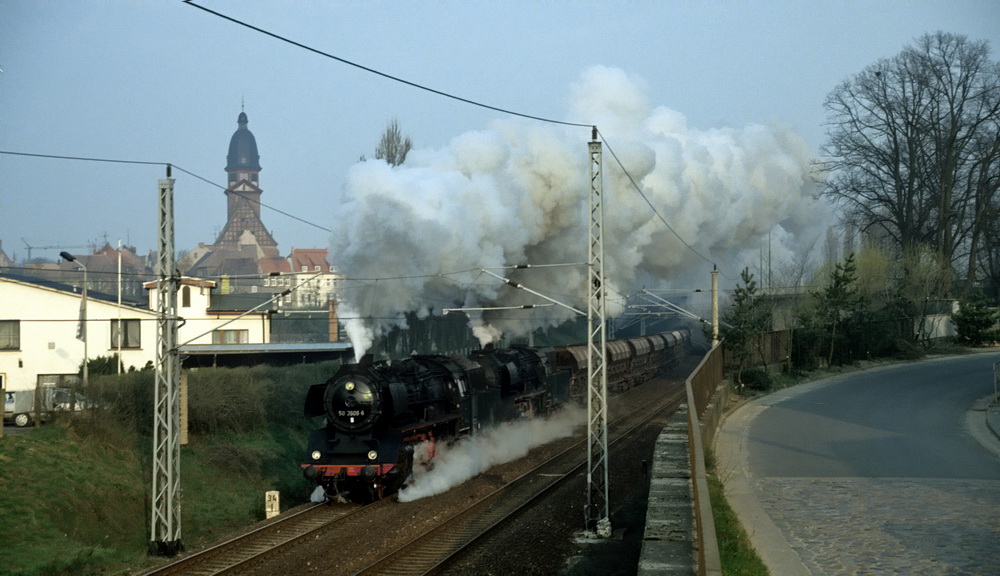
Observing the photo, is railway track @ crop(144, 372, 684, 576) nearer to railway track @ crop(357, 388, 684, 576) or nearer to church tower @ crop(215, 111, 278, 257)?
railway track @ crop(357, 388, 684, 576)

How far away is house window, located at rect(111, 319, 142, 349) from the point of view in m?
29.6

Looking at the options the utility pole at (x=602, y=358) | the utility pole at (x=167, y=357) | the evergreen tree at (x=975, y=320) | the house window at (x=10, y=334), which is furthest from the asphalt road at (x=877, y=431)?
the house window at (x=10, y=334)

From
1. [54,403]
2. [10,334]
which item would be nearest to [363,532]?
[54,403]

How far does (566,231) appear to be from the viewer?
32.5 meters

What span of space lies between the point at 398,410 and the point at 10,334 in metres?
19.8

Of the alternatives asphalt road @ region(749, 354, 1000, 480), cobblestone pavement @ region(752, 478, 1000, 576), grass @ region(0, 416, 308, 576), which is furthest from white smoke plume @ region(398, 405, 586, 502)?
cobblestone pavement @ region(752, 478, 1000, 576)

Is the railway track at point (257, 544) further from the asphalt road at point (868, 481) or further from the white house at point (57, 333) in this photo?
the white house at point (57, 333)

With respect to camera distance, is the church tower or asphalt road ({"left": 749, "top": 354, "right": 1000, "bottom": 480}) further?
the church tower

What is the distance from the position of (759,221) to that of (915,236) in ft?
23.2

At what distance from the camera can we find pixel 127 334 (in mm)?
29953

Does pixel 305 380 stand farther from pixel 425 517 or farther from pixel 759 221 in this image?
pixel 759 221

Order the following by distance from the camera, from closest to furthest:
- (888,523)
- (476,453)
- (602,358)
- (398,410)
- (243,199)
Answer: (888,523) < (602,358) < (398,410) < (476,453) < (243,199)

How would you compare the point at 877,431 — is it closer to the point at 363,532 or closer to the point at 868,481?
the point at 868,481

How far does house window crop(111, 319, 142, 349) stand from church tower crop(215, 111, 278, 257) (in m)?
82.3
